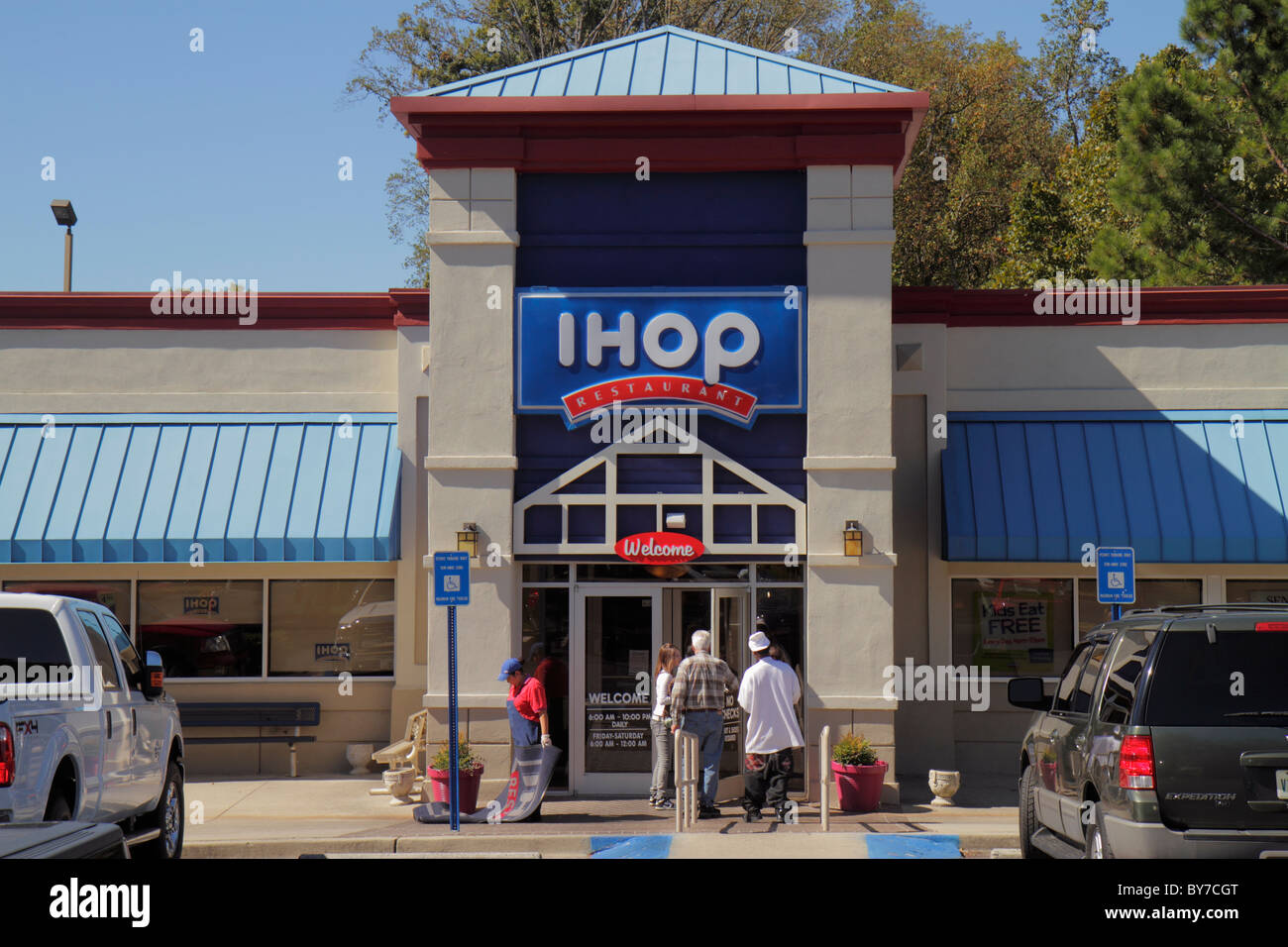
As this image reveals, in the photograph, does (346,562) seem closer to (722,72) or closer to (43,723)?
(722,72)

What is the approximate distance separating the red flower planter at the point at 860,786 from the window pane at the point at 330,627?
21.5 ft

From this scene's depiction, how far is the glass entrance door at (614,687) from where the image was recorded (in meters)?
15.0

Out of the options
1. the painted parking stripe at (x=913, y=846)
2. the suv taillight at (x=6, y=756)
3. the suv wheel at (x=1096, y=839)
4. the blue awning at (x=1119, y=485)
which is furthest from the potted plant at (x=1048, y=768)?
the blue awning at (x=1119, y=485)

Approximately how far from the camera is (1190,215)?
25.9m

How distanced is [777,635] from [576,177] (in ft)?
19.1

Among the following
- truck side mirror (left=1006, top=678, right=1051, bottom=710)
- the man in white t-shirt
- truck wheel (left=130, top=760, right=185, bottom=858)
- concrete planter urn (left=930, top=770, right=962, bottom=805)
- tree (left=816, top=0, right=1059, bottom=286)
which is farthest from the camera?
tree (left=816, top=0, right=1059, bottom=286)

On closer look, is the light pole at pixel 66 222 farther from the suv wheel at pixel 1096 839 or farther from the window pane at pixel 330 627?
the suv wheel at pixel 1096 839

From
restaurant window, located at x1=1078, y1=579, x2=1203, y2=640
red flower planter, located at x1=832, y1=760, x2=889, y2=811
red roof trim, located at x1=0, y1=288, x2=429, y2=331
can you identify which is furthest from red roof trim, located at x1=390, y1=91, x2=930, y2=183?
red flower planter, located at x1=832, y1=760, x2=889, y2=811

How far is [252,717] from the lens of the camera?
681 inches

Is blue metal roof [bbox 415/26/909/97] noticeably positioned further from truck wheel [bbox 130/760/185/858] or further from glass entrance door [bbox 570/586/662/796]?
truck wheel [bbox 130/760/185/858]

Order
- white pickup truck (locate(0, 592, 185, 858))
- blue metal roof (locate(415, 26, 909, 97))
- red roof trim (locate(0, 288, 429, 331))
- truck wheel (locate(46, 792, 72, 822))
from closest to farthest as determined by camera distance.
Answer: white pickup truck (locate(0, 592, 185, 858))
truck wheel (locate(46, 792, 72, 822))
blue metal roof (locate(415, 26, 909, 97))
red roof trim (locate(0, 288, 429, 331))

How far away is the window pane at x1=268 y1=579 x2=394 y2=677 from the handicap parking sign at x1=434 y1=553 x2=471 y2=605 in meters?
5.18

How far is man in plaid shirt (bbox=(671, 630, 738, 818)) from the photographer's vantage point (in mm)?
13633

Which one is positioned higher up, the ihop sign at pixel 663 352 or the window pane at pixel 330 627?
the ihop sign at pixel 663 352
